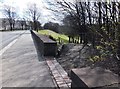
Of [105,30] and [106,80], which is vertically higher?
[105,30]

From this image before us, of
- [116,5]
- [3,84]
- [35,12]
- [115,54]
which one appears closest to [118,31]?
[115,54]

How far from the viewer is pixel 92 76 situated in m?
3.98

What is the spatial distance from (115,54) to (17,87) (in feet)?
8.66

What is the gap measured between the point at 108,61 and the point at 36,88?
212cm

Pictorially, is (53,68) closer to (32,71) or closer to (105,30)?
(32,71)

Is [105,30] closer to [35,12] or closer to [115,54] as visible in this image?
[115,54]

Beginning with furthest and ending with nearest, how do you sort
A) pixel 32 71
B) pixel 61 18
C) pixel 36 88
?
pixel 61 18 < pixel 32 71 < pixel 36 88

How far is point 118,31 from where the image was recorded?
15.7 feet

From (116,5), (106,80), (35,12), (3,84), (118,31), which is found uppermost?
(35,12)

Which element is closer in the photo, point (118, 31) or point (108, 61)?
point (118, 31)

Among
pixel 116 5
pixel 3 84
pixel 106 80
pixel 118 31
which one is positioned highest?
pixel 116 5

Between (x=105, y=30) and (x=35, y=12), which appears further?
(x=35, y=12)

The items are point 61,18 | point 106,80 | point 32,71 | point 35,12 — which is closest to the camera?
point 106,80

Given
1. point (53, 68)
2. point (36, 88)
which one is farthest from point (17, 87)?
point (53, 68)
